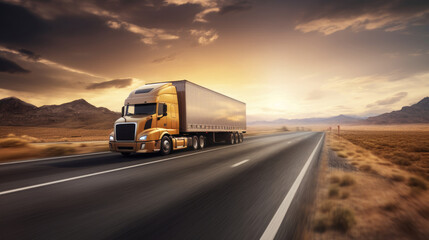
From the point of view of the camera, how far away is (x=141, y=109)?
12.9 metres

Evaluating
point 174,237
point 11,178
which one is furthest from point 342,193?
point 11,178

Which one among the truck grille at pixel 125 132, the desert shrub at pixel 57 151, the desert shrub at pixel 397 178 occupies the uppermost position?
the truck grille at pixel 125 132

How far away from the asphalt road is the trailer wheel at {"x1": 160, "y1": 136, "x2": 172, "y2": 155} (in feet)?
17.8

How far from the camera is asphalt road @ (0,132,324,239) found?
3.15 metres

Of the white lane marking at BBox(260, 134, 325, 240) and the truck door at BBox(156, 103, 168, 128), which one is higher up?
the truck door at BBox(156, 103, 168, 128)

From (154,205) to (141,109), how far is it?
936 cm

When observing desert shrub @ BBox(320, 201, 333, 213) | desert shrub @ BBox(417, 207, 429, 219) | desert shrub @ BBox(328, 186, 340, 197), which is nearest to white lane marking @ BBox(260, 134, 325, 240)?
desert shrub @ BBox(320, 201, 333, 213)

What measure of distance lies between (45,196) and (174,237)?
353 centimetres

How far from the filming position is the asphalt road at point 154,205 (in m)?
3.15

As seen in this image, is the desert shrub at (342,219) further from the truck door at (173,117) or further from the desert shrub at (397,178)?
the truck door at (173,117)

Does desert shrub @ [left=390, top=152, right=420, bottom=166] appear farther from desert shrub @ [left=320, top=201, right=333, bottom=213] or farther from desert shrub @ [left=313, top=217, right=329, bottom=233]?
desert shrub @ [left=313, top=217, right=329, bottom=233]

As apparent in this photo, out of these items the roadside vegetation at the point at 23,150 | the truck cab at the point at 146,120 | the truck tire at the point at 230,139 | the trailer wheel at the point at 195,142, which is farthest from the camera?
the truck tire at the point at 230,139

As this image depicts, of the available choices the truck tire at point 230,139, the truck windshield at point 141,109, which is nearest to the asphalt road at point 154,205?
the truck windshield at point 141,109

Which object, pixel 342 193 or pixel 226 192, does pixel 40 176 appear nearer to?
pixel 226 192
